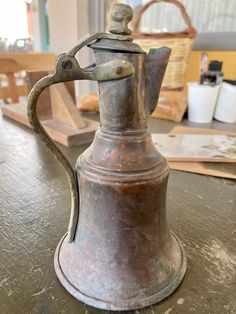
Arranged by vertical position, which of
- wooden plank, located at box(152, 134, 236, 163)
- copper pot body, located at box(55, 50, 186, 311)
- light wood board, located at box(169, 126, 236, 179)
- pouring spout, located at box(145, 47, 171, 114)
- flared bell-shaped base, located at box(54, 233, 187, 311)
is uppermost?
pouring spout, located at box(145, 47, 171, 114)

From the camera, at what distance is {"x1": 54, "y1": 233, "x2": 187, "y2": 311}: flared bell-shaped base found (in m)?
0.31

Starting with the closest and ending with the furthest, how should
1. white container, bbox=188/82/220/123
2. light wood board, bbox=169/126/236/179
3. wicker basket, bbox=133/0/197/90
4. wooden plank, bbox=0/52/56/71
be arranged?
1. light wood board, bbox=169/126/236/179
2. white container, bbox=188/82/220/123
3. wicker basket, bbox=133/0/197/90
4. wooden plank, bbox=0/52/56/71

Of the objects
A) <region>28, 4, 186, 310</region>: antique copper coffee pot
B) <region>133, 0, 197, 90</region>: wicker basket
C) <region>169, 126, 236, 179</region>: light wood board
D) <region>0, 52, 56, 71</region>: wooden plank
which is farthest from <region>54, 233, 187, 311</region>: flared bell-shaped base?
<region>0, 52, 56, 71</region>: wooden plank

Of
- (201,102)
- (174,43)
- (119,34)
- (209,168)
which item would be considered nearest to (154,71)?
(119,34)

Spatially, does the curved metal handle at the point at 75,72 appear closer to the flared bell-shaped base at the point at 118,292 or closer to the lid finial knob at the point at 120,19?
the lid finial knob at the point at 120,19

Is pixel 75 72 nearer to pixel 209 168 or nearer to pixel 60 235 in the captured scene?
pixel 60 235

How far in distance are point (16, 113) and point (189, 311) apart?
0.85 metres

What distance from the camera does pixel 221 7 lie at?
1.61 m

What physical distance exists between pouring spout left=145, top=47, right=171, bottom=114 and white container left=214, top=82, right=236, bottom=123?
2.49 feet

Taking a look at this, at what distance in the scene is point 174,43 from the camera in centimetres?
114

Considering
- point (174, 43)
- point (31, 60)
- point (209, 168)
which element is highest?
point (174, 43)

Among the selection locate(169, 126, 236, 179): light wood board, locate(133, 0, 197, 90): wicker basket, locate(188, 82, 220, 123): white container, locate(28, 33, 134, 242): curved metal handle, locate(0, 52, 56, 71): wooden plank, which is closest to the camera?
locate(28, 33, 134, 242): curved metal handle

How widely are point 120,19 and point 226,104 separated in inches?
31.9

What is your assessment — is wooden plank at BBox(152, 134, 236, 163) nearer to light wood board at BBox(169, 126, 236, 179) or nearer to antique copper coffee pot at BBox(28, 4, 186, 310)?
light wood board at BBox(169, 126, 236, 179)
